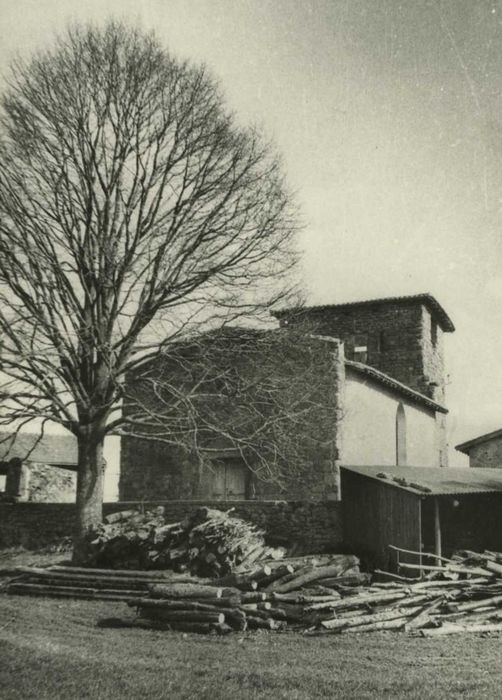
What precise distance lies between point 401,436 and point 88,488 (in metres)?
13.8

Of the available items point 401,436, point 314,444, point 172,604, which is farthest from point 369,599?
point 401,436

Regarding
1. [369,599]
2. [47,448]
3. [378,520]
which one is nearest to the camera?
[369,599]

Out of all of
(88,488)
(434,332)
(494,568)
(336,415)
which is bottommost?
(494,568)

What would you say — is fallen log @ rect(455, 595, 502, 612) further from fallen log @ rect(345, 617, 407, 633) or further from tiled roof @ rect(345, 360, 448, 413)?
tiled roof @ rect(345, 360, 448, 413)

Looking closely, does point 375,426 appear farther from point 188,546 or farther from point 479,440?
point 479,440

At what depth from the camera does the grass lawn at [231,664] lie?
23.7 ft

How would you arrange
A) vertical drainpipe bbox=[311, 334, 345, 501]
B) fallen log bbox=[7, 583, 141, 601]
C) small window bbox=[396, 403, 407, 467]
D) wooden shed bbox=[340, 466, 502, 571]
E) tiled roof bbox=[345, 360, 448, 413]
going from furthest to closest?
small window bbox=[396, 403, 407, 467] < tiled roof bbox=[345, 360, 448, 413] < vertical drainpipe bbox=[311, 334, 345, 501] < wooden shed bbox=[340, 466, 502, 571] < fallen log bbox=[7, 583, 141, 601]

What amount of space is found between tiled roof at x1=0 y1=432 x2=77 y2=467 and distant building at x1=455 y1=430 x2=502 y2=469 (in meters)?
21.8

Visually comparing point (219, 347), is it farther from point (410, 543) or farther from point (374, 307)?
point (374, 307)

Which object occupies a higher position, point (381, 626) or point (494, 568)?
point (494, 568)

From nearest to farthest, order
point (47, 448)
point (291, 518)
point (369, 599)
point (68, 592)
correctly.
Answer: point (369, 599), point (68, 592), point (291, 518), point (47, 448)

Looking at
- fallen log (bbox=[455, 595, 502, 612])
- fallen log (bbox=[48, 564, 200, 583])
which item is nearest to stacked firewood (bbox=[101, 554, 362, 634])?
fallen log (bbox=[48, 564, 200, 583])

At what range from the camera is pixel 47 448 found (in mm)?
38000

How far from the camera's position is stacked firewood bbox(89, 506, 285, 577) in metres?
15.2
